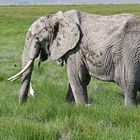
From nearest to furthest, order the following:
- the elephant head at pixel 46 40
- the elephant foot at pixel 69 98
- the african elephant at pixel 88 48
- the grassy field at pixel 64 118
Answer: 1. the grassy field at pixel 64 118
2. the african elephant at pixel 88 48
3. the elephant head at pixel 46 40
4. the elephant foot at pixel 69 98

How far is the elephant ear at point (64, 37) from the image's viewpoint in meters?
8.30

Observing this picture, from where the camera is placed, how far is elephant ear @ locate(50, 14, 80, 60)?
830 centimetres

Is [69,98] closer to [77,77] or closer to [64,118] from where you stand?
[77,77]

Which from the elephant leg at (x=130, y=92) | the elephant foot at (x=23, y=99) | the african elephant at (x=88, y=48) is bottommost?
the elephant foot at (x=23, y=99)

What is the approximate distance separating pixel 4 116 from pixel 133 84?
7.23 feet

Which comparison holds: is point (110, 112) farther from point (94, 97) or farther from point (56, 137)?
point (94, 97)

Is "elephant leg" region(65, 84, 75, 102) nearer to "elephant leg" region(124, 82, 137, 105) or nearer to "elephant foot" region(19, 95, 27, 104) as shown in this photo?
"elephant foot" region(19, 95, 27, 104)

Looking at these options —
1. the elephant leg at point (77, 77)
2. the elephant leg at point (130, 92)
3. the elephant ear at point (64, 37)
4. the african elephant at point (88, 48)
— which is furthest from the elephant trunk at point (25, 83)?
the elephant leg at point (130, 92)

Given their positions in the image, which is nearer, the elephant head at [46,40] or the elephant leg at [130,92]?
the elephant leg at [130,92]

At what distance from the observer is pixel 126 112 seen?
647 centimetres

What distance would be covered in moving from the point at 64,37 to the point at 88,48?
0.53 m

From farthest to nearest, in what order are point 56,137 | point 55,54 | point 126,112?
point 55,54 → point 126,112 → point 56,137

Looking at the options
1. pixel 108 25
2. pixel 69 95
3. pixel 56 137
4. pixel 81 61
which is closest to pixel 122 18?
pixel 108 25

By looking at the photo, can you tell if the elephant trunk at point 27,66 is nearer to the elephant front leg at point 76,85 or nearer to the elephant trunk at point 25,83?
the elephant trunk at point 25,83
